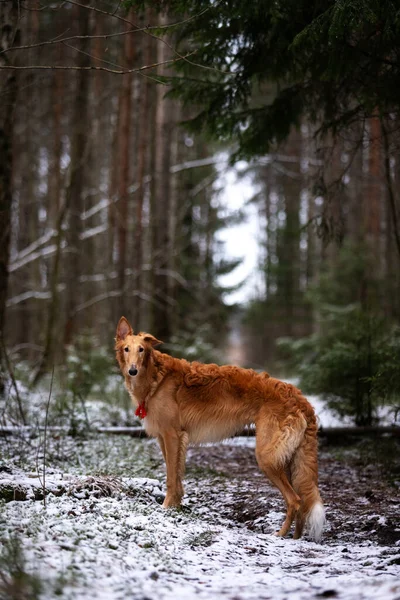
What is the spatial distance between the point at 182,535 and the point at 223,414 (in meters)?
1.57

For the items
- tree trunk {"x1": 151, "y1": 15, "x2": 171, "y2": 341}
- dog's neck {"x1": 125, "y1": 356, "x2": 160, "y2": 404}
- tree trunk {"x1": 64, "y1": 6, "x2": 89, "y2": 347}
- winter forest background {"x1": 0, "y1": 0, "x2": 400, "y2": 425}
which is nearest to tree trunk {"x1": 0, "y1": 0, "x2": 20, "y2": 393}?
winter forest background {"x1": 0, "y1": 0, "x2": 400, "y2": 425}

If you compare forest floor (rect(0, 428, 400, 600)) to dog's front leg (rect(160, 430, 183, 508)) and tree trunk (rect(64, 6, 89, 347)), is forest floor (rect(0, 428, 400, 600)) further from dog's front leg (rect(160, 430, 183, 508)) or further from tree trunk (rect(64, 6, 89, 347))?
tree trunk (rect(64, 6, 89, 347))

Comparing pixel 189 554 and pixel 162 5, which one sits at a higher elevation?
pixel 162 5

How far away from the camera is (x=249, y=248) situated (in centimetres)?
3316

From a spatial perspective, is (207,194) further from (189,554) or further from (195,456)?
(189,554)

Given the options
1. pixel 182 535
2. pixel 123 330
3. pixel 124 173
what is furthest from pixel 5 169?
pixel 124 173

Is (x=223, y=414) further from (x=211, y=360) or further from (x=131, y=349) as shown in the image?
(x=211, y=360)

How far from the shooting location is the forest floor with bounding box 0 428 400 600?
12.7 feet

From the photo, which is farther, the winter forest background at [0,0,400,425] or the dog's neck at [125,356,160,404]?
the winter forest background at [0,0,400,425]

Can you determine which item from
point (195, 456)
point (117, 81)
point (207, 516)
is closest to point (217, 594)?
point (207, 516)

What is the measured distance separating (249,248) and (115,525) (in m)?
28.9

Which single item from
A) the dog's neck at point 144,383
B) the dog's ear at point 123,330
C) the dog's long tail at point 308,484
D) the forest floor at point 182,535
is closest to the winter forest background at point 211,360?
the forest floor at point 182,535

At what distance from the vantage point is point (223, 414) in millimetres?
6422

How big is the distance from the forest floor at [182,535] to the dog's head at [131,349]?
4.13 ft
